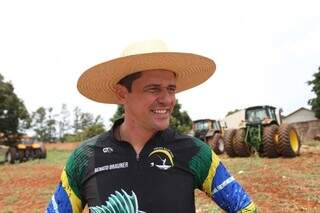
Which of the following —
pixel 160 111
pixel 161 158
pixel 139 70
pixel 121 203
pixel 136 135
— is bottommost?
pixel 121 203

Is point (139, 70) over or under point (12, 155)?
over

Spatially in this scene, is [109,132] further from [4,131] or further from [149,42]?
[4,131]

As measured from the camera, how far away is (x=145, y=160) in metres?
2.43

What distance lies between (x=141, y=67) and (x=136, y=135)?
0.35m

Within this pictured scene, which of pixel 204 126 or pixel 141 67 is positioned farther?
pixel 204 126

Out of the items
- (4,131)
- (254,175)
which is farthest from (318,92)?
(254,175)

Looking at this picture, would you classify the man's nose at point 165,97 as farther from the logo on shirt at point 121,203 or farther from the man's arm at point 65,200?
the man's arm at point 65,200

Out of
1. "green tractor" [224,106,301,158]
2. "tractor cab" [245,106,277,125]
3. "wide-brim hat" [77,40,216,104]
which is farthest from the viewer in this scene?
"tractor cab" [245,106,277,125]

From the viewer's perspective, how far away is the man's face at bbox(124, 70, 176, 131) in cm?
246

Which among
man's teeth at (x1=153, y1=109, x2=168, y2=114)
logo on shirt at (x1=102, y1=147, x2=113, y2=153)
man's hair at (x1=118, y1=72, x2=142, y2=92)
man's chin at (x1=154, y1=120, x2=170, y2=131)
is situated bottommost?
logo on shirt at (x1=102, y1=147, x2=113, y2=153)

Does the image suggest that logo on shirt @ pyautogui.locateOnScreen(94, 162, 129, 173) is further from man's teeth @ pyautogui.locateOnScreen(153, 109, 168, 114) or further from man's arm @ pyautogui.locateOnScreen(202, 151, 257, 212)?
man's arm @ pyautogui.locateOnScreen(202, 151, 257, 212)

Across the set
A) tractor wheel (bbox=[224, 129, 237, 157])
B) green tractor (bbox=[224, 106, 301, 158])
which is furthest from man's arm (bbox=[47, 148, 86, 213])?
tractor wheel (bbox=[224, 129, 237, 157])

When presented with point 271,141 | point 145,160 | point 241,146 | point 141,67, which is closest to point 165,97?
point 141,67

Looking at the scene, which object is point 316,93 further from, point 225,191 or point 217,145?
point 225,191
